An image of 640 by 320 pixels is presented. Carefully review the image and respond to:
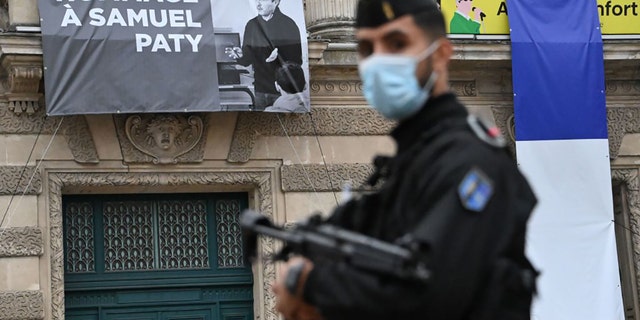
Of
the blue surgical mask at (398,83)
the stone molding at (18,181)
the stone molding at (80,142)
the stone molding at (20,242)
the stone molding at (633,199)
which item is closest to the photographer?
the blue surgical mask at (398,83)

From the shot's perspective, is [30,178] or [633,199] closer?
[30,178]

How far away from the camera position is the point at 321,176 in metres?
→ 14.1

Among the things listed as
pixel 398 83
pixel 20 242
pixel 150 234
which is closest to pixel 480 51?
pixel 150 234

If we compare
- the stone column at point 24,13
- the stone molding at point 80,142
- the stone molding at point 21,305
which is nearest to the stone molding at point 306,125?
the stone molding at point 80,142

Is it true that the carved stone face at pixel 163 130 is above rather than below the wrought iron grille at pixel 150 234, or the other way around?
above

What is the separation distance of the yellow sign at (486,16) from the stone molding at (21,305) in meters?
4.99

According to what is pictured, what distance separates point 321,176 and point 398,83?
1040 centimetres

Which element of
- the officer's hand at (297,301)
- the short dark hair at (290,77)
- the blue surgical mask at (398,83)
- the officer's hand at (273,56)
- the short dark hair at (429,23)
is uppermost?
the officer's hand at (273,56)

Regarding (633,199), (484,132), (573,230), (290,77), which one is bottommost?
(484,132)

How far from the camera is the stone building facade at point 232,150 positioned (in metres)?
13.0

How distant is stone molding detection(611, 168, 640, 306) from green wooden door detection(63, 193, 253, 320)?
13.7 ft

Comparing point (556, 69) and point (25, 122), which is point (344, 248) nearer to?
point (25, 122)

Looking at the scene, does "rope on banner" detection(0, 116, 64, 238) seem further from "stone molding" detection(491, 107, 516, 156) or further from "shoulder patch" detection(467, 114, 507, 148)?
"shoulder patch" detection(467, 114, 507, 148)

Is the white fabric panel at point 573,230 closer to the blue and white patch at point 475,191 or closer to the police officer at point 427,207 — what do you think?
the police officer at point 427,207
